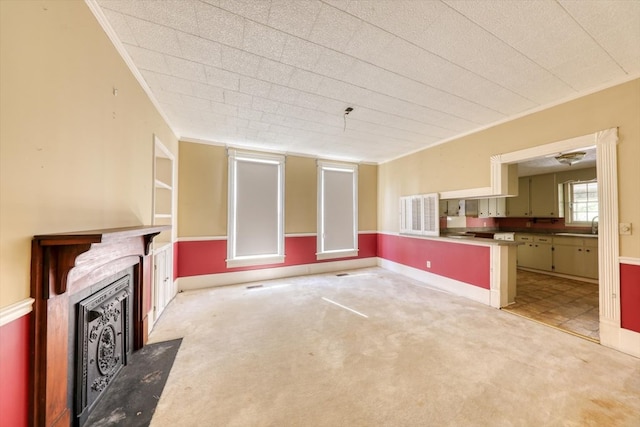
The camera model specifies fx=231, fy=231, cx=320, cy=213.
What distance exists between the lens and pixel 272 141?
14.3 ft

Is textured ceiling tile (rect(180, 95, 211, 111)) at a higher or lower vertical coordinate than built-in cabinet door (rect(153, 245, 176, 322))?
higher

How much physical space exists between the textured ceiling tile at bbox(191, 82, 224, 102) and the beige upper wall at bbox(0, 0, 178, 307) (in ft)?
2.12

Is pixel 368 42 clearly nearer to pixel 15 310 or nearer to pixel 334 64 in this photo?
pixel 334 64

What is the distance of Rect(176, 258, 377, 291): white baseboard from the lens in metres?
4.29

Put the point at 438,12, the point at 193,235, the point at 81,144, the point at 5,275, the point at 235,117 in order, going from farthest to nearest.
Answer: the point at 193,235 → the point at 235,117 → the point at 438,12 → the point at 81,144 → the point at 5,275

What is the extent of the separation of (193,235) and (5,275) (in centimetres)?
344

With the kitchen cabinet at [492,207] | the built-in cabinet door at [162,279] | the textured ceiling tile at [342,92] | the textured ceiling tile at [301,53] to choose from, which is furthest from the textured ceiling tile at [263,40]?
the kitchen cabinet at [492,207]

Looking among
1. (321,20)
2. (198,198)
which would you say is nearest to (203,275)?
(198,198)

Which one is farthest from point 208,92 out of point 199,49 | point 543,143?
point 543,143

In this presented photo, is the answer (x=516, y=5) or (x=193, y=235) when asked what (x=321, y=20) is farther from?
(x=193, y=235)

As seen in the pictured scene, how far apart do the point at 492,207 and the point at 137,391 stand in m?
6.95

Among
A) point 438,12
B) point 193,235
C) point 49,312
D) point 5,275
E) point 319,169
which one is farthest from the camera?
point 319,169

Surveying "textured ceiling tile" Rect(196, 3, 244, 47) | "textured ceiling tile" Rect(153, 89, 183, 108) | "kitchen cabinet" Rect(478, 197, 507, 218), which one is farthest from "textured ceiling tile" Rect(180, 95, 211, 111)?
"kitchen cabinet" Rect(478, 197, 507, 218)

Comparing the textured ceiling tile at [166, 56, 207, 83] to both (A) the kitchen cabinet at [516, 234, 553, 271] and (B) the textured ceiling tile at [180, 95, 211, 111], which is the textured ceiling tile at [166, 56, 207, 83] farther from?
(A) the kitchen cabinet at [516, 234, 553, 271]
